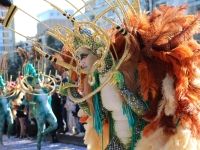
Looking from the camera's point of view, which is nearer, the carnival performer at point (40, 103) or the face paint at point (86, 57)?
the face paint at point (86, 57)

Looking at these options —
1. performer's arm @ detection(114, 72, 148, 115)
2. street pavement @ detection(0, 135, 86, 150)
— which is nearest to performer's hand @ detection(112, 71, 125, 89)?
performer's arm @ detection(114, 72, 148, 115)

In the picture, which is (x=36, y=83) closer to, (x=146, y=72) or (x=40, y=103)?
(x=40, y=103)

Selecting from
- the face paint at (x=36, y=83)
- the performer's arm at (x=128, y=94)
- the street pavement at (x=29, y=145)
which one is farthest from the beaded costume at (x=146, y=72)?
the street pavement at (x=29, y=145)

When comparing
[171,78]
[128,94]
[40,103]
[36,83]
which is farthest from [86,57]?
[40,103]

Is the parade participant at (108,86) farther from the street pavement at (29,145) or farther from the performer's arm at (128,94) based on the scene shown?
the street pavement at (29,145)

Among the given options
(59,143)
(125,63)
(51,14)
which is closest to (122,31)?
(125,63)

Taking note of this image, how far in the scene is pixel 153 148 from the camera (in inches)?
123

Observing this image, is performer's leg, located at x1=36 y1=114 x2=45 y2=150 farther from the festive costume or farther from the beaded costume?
the beaded costume

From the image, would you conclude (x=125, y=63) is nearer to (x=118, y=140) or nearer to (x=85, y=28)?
(x=85, y=28)

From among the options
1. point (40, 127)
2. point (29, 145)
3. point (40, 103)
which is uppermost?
point (40, 103)

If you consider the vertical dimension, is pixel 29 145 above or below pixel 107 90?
below

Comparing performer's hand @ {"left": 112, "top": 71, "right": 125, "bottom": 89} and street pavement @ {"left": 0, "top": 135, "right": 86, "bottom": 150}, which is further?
street pavement @ {"left": 0, "top": 135, "right": 86, "bottom": 150}

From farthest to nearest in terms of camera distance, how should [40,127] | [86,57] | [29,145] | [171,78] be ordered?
[29,145] → [40,127] → [86,57] → [171,78]

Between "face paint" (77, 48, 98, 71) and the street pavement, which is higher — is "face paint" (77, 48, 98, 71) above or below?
above
